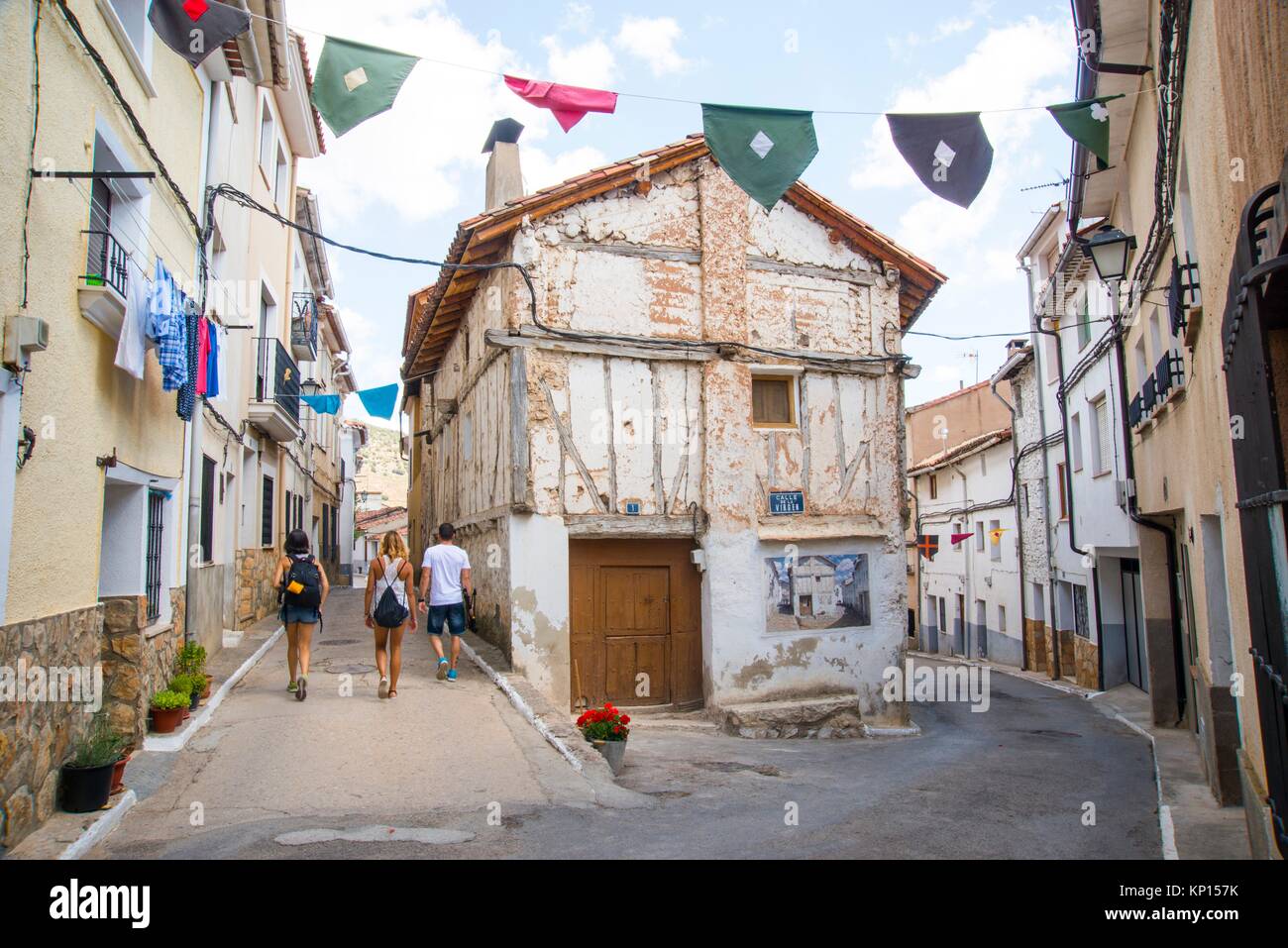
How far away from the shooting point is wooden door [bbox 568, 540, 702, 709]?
37.9 ft

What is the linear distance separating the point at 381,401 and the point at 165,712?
967 centimetres

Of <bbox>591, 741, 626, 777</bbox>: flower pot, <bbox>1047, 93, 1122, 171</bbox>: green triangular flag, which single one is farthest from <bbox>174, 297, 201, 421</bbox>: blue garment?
<bbox>1047, 93, 1122, 171</bbox>: green triangular flag

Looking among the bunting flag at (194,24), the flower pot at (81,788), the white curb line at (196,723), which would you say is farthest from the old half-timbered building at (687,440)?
the flower pot at (81,788)

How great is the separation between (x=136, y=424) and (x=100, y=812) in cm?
293

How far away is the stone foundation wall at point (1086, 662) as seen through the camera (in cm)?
1750

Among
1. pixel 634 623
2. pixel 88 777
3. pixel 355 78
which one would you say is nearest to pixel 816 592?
pixel 634 623

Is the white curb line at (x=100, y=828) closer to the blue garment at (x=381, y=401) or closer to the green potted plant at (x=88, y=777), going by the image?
the green potted plant at (x=88, y=777)

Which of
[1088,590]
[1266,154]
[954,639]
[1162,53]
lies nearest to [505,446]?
[1162,53]

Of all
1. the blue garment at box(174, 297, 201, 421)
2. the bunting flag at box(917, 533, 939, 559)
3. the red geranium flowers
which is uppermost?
the blue garment at box(174, 297, 201, 421)

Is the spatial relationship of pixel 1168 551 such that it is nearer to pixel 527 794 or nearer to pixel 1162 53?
pixel 1162 53

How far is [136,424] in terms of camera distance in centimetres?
675

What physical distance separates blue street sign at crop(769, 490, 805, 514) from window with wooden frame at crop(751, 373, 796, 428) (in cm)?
98

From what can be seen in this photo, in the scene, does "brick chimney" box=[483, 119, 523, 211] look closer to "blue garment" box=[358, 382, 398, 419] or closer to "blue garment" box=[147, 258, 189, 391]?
"blue garment" box=[358, 382, 398, 419]

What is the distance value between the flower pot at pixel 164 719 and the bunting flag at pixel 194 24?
482 cm
